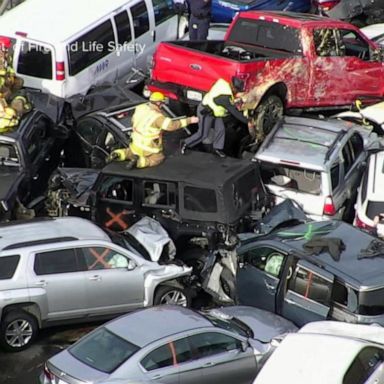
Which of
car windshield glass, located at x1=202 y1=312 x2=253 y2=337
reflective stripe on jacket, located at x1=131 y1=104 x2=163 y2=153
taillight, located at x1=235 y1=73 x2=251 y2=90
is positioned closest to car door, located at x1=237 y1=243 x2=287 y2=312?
car windshield glass, located at x1=202 y1=312 x2=253 y2=337

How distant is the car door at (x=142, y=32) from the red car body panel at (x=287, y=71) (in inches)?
95.2

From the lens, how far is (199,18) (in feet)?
66.4

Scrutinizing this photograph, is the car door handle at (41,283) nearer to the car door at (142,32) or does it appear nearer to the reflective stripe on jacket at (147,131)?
the reflective stripe on jacket at (147,131)

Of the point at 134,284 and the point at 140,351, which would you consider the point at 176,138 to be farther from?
the point at 140,351

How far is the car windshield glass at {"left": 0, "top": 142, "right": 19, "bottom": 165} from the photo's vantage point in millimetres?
15523

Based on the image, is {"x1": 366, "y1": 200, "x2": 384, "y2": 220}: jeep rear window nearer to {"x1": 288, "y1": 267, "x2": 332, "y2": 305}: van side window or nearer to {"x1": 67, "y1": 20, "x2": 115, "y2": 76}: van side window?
{"x1": 288, "y1": 267, "x2": 332, "y2": 305}: van side window

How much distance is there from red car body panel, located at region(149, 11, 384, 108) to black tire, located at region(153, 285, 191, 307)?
4.25 m

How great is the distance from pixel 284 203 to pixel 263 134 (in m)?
2.58

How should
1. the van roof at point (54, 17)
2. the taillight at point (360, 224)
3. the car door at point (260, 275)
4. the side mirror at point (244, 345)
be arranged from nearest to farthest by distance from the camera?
the side mirror at point (244, 345) < the car door at point (260, 275) < the taillight at point (360, 224) < the van roof at point (54, 17)

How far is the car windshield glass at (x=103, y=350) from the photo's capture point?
10.7 metres

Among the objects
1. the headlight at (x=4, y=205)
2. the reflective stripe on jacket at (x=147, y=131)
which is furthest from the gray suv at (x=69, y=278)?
the reflective stripe on jacket at (x=147, y=131)

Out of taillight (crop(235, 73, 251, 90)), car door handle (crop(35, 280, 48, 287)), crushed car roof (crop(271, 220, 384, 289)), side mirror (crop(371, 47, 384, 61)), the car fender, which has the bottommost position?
the car fender

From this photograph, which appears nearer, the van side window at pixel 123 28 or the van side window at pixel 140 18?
the van side window at pixel 123 28

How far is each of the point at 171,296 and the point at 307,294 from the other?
2.13 metres
